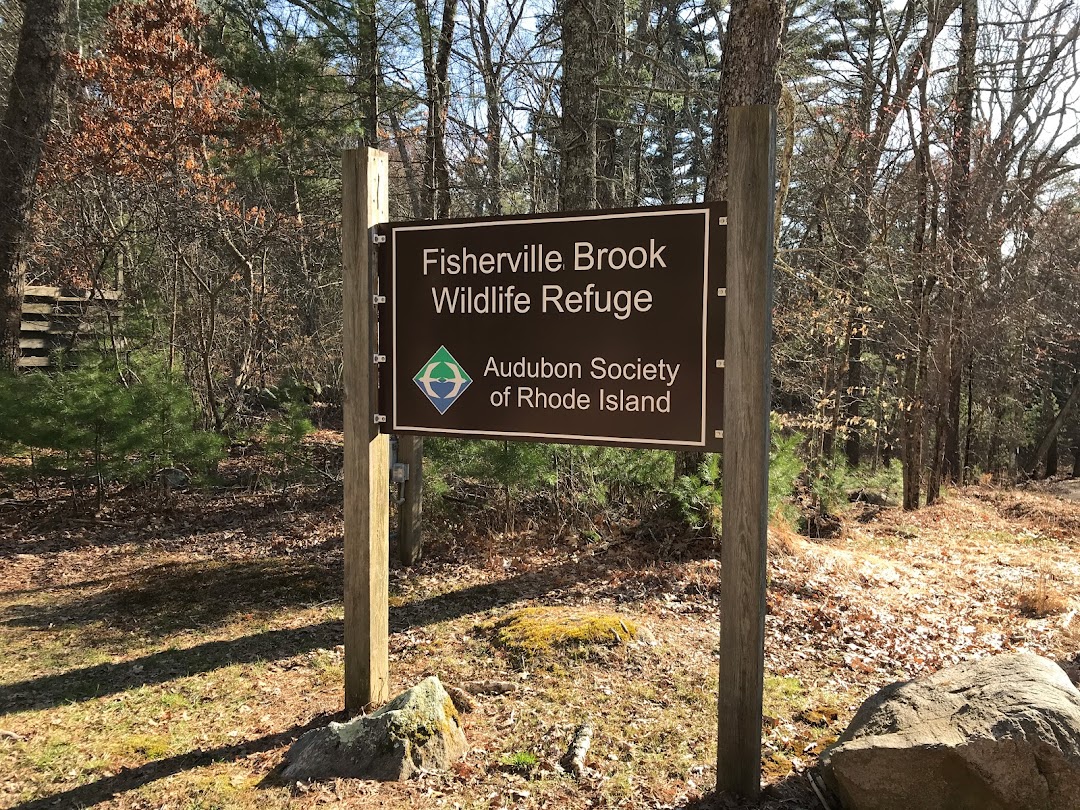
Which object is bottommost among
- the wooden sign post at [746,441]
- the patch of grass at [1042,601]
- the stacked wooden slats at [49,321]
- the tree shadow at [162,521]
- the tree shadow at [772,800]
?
the patch of grass at [1042,601]

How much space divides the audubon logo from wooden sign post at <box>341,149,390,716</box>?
0.90 feet

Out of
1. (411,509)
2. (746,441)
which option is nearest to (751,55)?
(746,441)

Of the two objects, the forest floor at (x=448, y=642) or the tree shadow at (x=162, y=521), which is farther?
the tree shadow at (x=162, y=521)

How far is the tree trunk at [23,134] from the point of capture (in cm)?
871

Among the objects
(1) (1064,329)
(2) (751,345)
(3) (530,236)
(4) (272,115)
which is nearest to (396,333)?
(3) (530,236)

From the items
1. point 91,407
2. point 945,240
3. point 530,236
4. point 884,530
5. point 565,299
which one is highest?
point 945,240

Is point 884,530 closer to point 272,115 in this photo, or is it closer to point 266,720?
point 266,720

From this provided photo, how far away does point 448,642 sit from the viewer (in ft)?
16.4

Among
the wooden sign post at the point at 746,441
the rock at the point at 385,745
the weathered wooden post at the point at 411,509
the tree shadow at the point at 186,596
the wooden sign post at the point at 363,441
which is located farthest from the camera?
the weathered wooden post at the point at 411,509

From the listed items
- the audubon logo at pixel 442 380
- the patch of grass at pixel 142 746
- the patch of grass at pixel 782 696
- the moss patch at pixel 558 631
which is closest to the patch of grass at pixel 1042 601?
Result: the patch of grass at pixel 782 696

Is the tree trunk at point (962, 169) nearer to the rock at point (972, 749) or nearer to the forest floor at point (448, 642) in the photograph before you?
the forest floor at point (448, 642)

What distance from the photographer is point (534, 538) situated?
7492 mm

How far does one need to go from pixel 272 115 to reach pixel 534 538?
329 inches

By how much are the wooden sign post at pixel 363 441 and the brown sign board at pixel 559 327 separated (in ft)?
0.30
